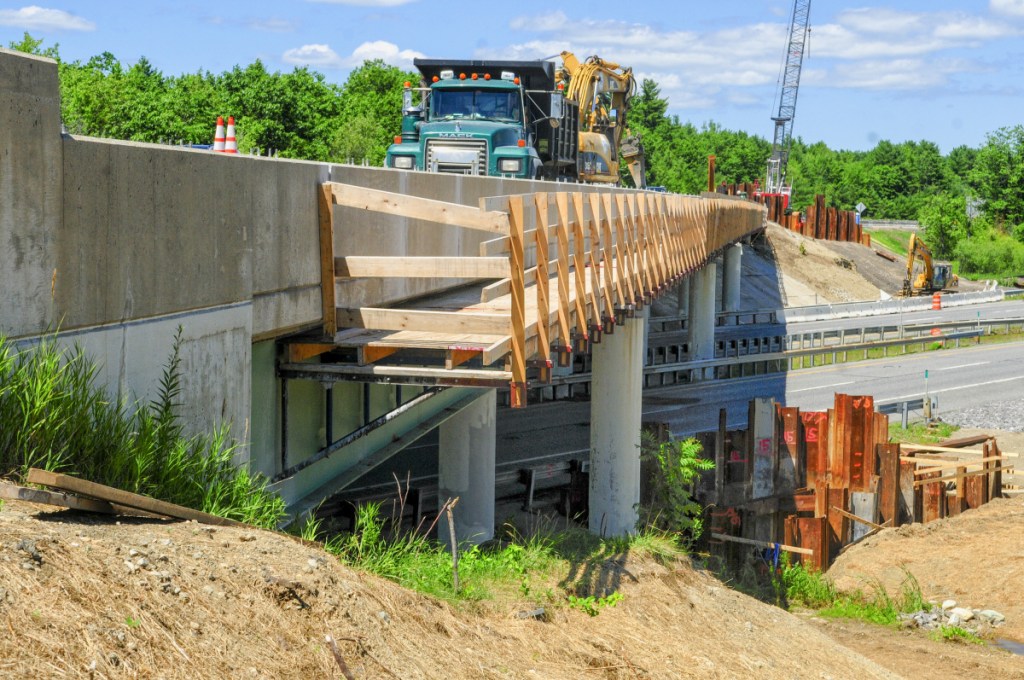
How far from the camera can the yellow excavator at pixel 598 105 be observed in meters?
34.9

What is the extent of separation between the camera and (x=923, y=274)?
74625mm

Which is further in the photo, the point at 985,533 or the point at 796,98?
the point at 796,98

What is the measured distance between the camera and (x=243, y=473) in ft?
26.9

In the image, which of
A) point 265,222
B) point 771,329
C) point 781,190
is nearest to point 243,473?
point 265,222

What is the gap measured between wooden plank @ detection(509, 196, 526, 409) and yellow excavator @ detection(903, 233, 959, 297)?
67.4 meters

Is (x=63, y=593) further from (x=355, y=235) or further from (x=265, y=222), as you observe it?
(x=355, y=235)

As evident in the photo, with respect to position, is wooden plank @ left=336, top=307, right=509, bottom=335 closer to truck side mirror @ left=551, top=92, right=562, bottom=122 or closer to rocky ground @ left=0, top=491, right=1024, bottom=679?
rocky ground @ left=0, top=491, right=1024, bottom=679

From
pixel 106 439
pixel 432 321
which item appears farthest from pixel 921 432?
pixel 106 439

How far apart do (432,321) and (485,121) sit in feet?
51.5

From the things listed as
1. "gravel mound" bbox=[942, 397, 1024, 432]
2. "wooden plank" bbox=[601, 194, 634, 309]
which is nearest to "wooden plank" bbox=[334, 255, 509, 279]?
"wooden plank" bbox=[601, 194, 634, 309]

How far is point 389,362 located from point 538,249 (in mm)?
2146

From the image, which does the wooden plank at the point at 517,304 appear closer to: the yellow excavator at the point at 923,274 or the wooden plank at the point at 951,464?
the wooden plank at the point at 951,464

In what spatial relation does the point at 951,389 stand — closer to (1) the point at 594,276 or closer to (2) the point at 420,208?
(1) the point at 594,276

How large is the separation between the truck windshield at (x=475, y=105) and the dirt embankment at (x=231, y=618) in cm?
1748
